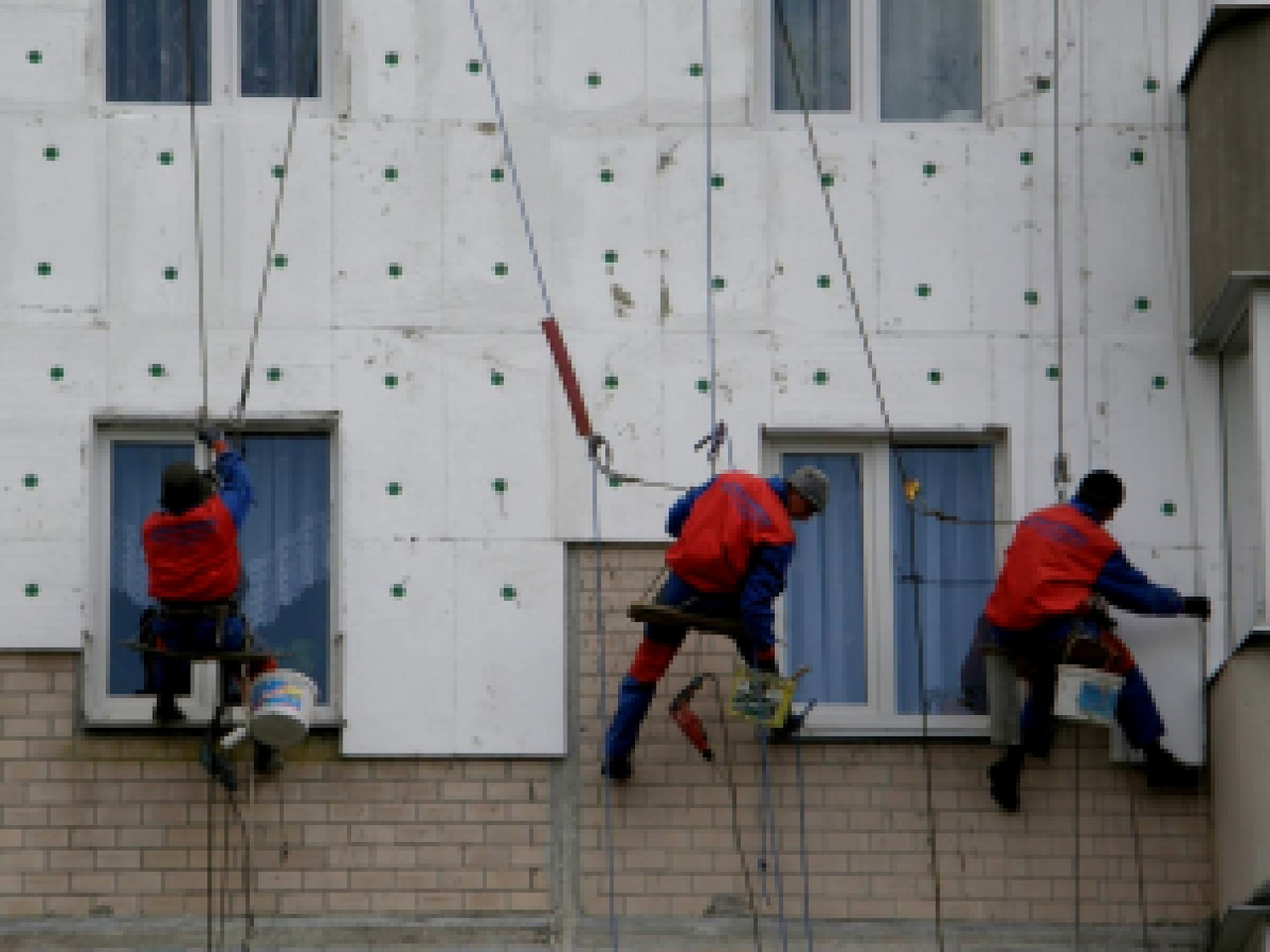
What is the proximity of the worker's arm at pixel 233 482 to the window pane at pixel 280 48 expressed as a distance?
214cm

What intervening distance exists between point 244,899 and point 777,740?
2.80 metres

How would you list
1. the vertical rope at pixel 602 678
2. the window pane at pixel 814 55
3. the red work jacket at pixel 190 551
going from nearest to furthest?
the red work jacket at pixel 190 551 → the vertical rope at pixel 602 678 → the window pane at pixel 814 55

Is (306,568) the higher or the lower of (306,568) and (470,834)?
the higher

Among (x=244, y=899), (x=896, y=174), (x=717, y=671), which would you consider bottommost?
(x=244, y=899)

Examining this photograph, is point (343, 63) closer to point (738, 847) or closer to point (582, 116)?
point (582, 116)

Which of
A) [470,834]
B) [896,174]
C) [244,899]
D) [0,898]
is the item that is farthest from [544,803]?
[896,174]

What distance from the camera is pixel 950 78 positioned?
704 inches

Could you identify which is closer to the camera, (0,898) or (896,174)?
(0,898)

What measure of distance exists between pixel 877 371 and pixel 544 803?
112 inches

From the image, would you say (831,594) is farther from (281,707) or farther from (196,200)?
(196,200)

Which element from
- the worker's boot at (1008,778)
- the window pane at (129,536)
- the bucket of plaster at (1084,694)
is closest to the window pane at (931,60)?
the bucket of plaster at (1084,694)

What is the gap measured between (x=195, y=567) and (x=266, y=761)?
1.08 m

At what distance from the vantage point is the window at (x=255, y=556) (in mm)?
16906

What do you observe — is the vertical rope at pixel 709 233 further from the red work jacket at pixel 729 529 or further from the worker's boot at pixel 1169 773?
the worker's boot at pixel 1169 773
